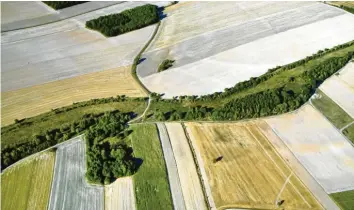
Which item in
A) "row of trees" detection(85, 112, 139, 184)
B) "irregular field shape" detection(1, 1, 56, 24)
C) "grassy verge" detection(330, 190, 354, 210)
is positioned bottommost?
"irregular field shape" detection(1, 1, 56, 24)

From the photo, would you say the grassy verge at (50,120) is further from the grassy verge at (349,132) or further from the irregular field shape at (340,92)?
the grassy verge at (349,132)

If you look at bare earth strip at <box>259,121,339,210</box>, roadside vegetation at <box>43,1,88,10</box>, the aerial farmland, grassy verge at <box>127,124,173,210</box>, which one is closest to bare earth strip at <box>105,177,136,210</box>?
the aerial farmland

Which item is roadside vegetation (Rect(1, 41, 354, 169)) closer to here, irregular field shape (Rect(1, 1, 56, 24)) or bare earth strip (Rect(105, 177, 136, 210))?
bare earth strip (Rect(105, 177, 136, 210))

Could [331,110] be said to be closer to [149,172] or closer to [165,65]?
[165,65]

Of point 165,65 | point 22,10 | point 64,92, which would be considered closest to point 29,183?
point 64,92

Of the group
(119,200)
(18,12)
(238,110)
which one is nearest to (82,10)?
(18,12)

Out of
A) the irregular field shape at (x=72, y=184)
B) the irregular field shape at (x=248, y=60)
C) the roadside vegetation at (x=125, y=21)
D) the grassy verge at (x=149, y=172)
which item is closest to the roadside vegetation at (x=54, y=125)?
the irregular field shape at (x=72, y=184)
